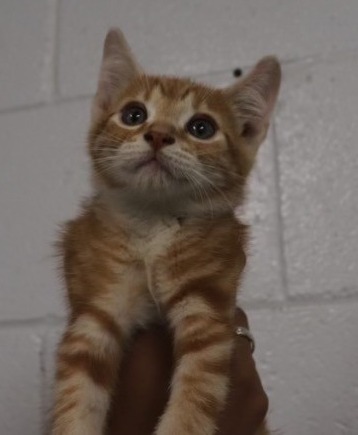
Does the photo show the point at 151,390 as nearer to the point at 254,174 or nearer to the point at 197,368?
the point at 197,368

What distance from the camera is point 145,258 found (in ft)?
2.87

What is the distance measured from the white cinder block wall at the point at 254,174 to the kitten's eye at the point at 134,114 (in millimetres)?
492

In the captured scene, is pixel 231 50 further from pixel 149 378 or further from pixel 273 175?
pixel 149 378

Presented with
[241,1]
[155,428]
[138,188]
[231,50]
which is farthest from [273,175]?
[155,428]

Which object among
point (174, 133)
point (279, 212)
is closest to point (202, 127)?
point (174, 133)

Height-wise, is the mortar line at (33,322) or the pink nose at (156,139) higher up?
the pink nose at (156,139)

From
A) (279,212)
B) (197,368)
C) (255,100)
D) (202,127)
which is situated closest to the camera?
(197,368)

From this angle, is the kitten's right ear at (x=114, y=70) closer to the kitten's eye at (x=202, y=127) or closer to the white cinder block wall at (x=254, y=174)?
the kitten's eye at (x=202, y=127)

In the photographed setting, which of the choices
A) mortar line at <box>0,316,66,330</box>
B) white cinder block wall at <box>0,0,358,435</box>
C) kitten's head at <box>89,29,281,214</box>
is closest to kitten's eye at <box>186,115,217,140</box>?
kitten's head at <box>89,29,281,214</box>

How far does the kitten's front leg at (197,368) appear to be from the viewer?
76 cm

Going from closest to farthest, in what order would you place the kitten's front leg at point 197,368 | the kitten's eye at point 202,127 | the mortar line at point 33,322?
the kitten's front leg at point 197,368 → the kitten's eye at point 202,127 → the mortar line at point 33,322

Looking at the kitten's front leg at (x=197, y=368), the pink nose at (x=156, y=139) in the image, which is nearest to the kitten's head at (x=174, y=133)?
the pink nose at (x=156, y=139)

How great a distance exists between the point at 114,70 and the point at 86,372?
0.52m

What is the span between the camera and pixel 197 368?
78 centimetres
